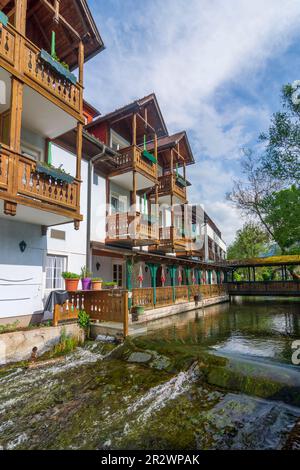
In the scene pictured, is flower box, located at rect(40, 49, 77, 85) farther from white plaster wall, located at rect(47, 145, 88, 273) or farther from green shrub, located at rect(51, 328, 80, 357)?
green shrub, located at rect(51, 328, 80, 357)

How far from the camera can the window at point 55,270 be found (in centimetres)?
1073

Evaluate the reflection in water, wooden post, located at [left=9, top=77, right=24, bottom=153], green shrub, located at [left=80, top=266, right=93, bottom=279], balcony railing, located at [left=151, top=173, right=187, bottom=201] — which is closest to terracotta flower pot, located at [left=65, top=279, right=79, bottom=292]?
green shrub, located at [left=80, top=266, right=93, bottom=279]

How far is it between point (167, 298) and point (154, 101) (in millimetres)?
12955

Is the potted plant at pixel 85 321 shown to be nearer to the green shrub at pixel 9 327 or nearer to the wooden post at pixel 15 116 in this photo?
the green shrub at pixel 9 327

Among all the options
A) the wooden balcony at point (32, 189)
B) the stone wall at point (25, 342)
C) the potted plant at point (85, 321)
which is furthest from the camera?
the potted plant at point (85, 321)

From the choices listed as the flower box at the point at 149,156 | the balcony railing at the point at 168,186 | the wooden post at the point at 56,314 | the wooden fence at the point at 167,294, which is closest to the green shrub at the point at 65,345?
the wooden post at the point at 56,314

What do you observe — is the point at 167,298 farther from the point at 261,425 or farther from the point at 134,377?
the point at 261,425

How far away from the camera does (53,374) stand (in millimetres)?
6590

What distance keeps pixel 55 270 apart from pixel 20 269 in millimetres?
1803

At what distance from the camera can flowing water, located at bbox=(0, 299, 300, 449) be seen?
395cm

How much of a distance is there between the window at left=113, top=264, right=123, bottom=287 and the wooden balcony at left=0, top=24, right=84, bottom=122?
862 centimetres

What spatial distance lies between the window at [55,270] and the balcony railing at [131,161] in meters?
6.21

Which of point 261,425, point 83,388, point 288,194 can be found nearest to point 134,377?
point 83,388

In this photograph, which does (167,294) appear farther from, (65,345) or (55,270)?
(65,345)
